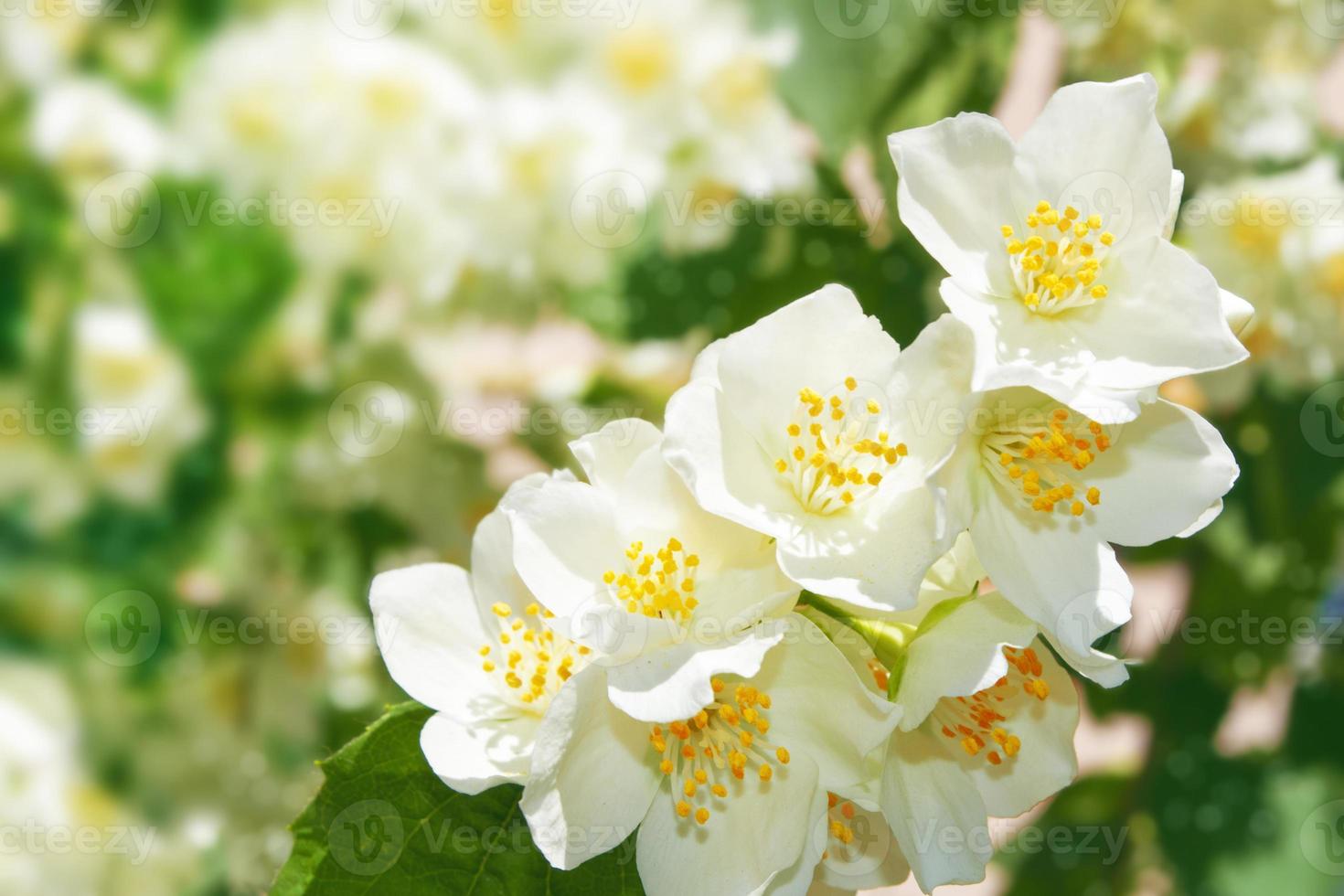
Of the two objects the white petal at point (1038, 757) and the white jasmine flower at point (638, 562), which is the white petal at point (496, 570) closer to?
the white jasmine flower at point (638, 562)

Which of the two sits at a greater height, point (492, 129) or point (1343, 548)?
point (492, 129)

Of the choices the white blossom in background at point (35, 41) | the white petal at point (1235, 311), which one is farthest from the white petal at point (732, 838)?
the white blossom in background at point (35, 41)

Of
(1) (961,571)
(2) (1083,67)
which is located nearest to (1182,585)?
(2) (1083,67)

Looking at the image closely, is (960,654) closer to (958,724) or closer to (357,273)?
(958,724)

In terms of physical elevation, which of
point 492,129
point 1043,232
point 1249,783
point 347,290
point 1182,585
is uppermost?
point 1043,232

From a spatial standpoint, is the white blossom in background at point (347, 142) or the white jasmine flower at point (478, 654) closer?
the white jasmine flower at point (478, 654)

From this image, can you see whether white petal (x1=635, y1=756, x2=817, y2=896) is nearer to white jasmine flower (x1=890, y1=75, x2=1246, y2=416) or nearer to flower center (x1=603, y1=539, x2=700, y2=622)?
flower center (x1=603, y1=539, x2=700, y2=622)

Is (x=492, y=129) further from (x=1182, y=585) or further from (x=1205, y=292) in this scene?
(x=1182, y=585)
